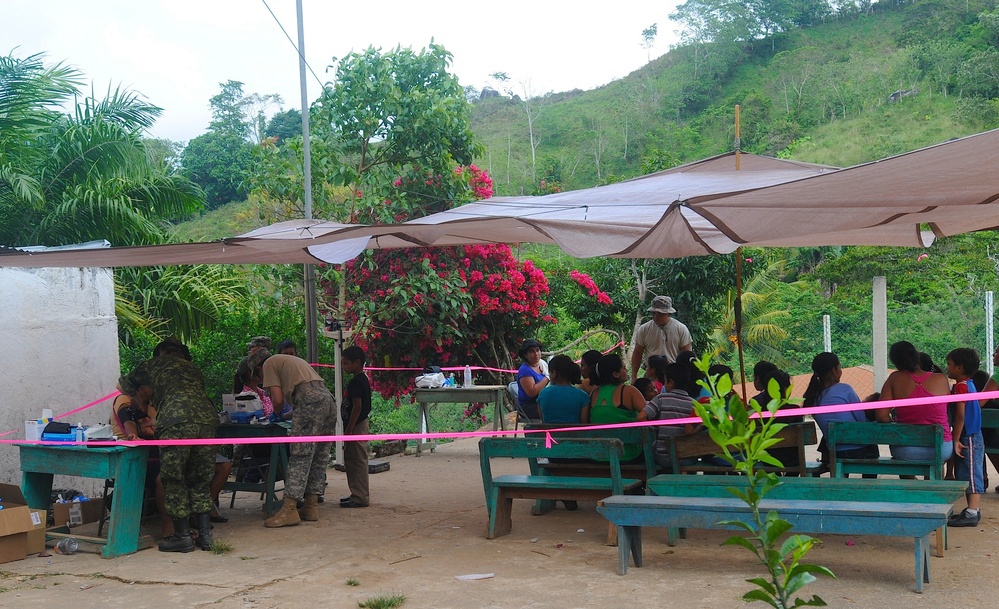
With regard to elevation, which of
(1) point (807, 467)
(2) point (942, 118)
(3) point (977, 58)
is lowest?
(1) point (807, 467)

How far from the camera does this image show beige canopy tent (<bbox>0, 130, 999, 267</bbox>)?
176 inches

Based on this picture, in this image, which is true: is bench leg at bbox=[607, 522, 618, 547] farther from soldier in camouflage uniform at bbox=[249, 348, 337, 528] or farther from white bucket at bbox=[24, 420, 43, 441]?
white bucket at bbox=[24, 420, 43, 441]

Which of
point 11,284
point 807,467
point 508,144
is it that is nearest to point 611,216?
point 807,467

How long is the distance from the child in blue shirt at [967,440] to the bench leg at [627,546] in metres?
2.36

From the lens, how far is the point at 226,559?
585 cm

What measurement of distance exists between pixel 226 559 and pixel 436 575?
4.91ft

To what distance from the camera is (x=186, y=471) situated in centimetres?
614

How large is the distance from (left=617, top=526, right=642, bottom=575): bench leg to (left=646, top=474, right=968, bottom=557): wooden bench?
279 mm

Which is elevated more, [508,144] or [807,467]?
[508,144]

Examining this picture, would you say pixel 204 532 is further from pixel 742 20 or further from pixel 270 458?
pixel 742 20

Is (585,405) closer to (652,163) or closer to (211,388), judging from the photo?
(211,388)

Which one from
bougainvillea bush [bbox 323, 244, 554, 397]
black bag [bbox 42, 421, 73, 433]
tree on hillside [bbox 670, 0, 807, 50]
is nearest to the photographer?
black bag [bbox 42, 421, 73, 433]

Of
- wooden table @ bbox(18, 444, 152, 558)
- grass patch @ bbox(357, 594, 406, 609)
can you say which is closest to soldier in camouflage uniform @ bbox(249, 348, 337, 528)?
wooden table @ bbox(18, 444, 152, 558)

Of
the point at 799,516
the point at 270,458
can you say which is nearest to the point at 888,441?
the point at 799,516
